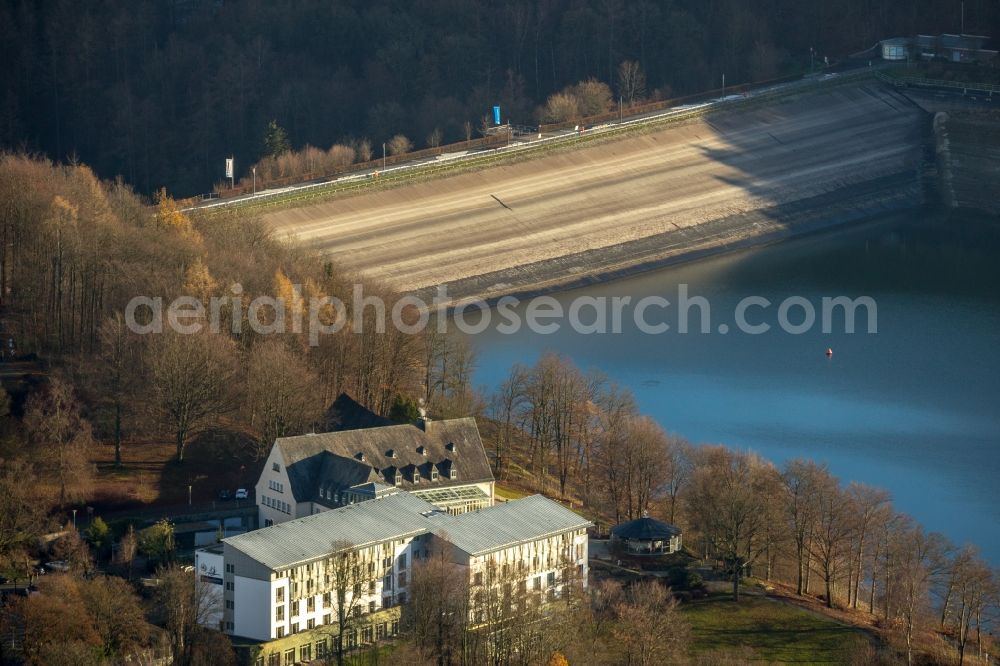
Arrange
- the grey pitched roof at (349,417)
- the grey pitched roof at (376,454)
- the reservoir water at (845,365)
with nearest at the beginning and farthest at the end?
the grey pitched roof at (376,454)
the grey pitched roof at (349,417)
the reservoir water at (845,365)

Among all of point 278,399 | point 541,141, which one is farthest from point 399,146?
point 278,399

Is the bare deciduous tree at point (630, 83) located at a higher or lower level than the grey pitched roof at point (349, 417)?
higher

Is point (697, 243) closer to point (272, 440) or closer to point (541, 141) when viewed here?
point (541, 141)

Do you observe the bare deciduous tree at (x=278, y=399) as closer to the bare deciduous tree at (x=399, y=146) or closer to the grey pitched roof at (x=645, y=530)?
the grey pitched roof at (x=645, y=530)

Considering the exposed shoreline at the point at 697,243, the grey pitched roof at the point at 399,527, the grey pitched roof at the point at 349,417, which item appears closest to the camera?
the grey pitched roof at the point at 399,527

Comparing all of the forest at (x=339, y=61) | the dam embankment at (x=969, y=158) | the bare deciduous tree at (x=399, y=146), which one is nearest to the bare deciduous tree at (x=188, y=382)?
the bare deciduous tree at (x=399, y=146)

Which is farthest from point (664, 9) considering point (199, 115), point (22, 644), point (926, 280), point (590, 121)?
point (22, 644)

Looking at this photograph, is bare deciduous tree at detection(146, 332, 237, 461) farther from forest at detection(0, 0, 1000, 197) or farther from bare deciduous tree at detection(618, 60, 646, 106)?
bare deciduous tree at detection(618, 60, 646, 106)

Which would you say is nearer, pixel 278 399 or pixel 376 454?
pixel 376 454
